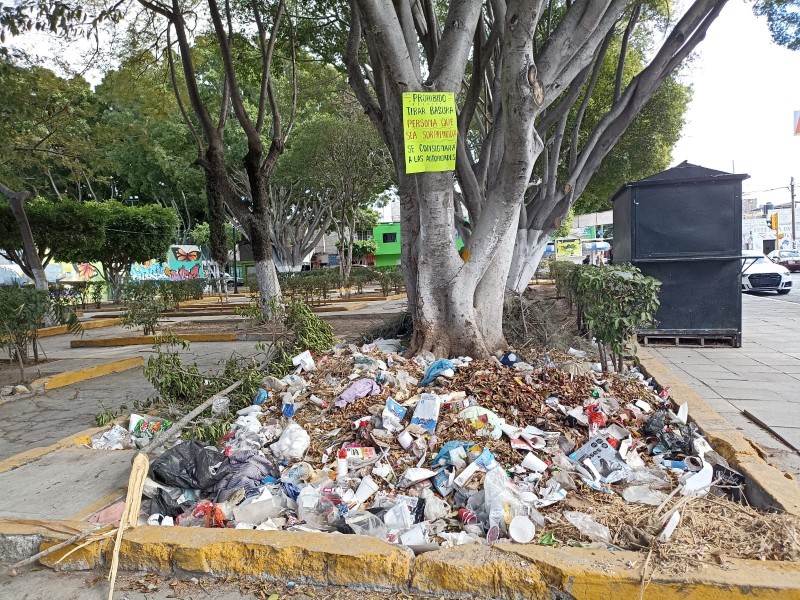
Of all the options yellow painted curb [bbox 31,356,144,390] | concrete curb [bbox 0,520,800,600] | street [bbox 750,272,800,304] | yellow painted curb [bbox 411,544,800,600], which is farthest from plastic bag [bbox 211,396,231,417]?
street [bbox 750,272,800,304]

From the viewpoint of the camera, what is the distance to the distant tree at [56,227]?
1559 centimetres

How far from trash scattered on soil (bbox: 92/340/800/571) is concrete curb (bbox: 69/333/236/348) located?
19.5ft

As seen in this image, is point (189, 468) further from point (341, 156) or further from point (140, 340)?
point (341, 156)

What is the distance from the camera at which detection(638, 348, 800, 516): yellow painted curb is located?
2654 millimetres

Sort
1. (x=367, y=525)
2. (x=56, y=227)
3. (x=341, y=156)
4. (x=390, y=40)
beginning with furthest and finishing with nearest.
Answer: (x=341, y=156) < (x=56, y=227) < (x=390, y=40) < (x=367, y=525)

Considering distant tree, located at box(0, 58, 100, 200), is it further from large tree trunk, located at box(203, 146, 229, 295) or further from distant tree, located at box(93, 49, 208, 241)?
large tree trunk, located at box(203, 146, 229, 295)

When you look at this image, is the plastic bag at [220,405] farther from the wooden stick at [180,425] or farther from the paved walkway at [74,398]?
the paved walkway at [74,398]

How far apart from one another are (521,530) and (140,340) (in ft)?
33.0

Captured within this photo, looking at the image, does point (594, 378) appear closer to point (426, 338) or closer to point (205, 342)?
point (426, 338)

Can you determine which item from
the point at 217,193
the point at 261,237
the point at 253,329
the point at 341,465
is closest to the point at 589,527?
the point at 341,465

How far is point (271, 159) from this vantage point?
410 inches

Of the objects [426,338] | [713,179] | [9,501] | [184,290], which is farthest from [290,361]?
[184,290]

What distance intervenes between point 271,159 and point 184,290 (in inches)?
454

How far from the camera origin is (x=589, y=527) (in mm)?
2592
